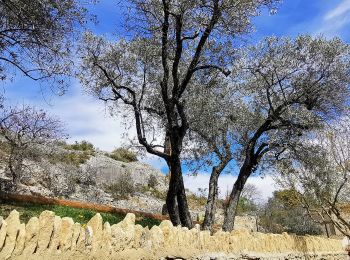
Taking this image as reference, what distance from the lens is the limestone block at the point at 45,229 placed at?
5141 mm

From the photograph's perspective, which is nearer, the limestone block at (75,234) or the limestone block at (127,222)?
the limestone block at (75,234)

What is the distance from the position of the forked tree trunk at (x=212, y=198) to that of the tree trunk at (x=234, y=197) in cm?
62

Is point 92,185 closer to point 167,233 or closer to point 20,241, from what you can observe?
point 167,233

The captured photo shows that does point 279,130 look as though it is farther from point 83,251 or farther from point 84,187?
point 84,187

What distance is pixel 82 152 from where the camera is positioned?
48.3 metres

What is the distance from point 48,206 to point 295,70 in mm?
11732

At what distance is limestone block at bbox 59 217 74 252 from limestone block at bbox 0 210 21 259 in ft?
2.46

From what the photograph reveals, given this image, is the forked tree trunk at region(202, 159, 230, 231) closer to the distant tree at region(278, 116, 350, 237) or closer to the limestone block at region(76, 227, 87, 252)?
the distant tree at region(278, 116, 350, 237)

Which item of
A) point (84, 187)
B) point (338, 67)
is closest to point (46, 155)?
point (84, 187)

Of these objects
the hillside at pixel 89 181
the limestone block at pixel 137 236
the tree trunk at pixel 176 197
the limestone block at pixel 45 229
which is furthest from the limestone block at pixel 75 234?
the hillside at pixel 89 181

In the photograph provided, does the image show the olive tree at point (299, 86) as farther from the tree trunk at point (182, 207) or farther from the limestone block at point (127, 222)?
the limestone block at point (127, 222)

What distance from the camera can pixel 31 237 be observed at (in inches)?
198

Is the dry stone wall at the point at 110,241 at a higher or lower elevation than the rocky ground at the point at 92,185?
lower

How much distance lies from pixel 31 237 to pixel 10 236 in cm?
32
